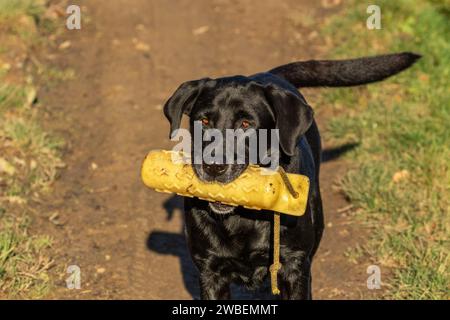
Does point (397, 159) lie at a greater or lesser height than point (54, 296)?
greater

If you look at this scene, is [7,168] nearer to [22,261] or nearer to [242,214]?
[22,261]

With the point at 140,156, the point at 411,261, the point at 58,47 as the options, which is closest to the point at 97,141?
the point at 140,156

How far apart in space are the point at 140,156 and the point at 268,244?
3064mm

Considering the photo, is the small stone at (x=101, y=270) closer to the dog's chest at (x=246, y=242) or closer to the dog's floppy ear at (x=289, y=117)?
the dog's chest at (x=246, y=242)

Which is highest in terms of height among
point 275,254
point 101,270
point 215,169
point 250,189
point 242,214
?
point 215,169

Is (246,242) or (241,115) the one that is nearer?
(241,115)

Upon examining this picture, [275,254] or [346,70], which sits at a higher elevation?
[346,70]

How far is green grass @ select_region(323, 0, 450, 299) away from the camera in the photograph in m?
5.96

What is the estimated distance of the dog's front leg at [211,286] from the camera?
5.00 m

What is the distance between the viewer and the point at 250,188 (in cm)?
440

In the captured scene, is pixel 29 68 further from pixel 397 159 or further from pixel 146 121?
pixel 397 159

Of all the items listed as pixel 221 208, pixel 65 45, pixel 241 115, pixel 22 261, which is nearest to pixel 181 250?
pixel 22 261

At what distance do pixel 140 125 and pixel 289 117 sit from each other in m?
3.73

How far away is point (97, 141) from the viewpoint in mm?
7930
